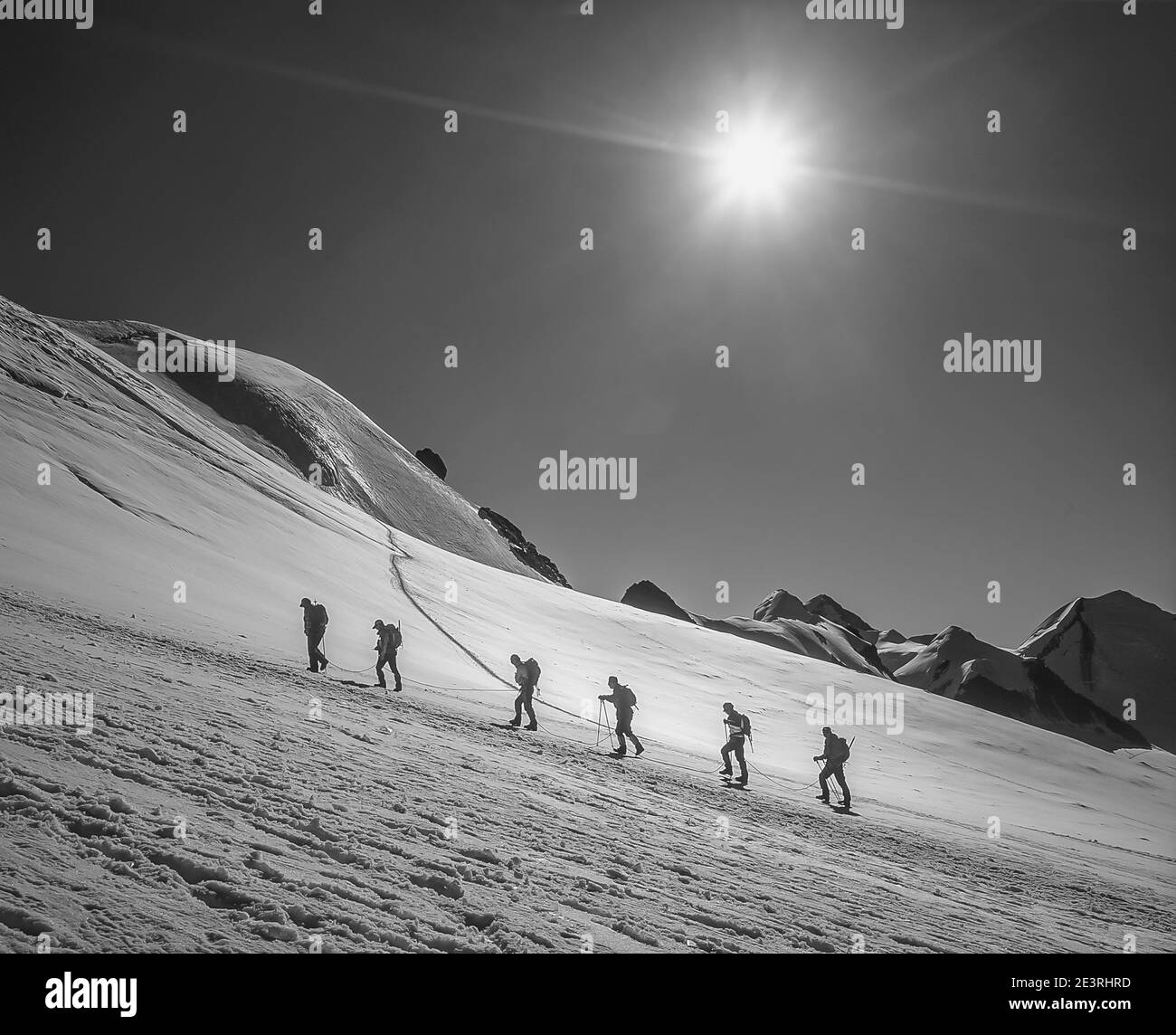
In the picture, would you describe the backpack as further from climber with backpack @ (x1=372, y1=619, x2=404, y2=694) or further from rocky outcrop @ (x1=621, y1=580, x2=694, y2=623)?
rocky outcrop @ (x1=621, y1=580, x2=694, y2=623)

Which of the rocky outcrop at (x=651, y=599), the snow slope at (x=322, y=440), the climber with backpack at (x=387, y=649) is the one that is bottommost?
the rocky outcrop at (x=651, y=599)

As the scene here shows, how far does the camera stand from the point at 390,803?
8.52m

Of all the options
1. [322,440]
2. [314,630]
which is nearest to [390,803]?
[314,630]

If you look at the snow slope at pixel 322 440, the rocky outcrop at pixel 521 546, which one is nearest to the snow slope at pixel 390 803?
the snow slope at pixel 322 440

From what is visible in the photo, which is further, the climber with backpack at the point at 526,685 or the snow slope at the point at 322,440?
the snow slope at the point at 322,440

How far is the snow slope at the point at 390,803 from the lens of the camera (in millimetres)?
5777

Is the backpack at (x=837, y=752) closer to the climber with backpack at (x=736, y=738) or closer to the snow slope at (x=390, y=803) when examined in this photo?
the snow slope at (x=390, y=803)

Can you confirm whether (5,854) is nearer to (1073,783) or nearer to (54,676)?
(54,676)

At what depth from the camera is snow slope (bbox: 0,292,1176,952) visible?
227 inches

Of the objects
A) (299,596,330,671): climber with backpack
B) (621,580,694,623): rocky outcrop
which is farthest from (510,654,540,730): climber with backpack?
(621,580,694,623): rocky outcrop

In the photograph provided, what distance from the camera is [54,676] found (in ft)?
31.3

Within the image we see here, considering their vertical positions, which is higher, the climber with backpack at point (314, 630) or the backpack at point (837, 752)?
the climber with backpack at point (314, 630)
